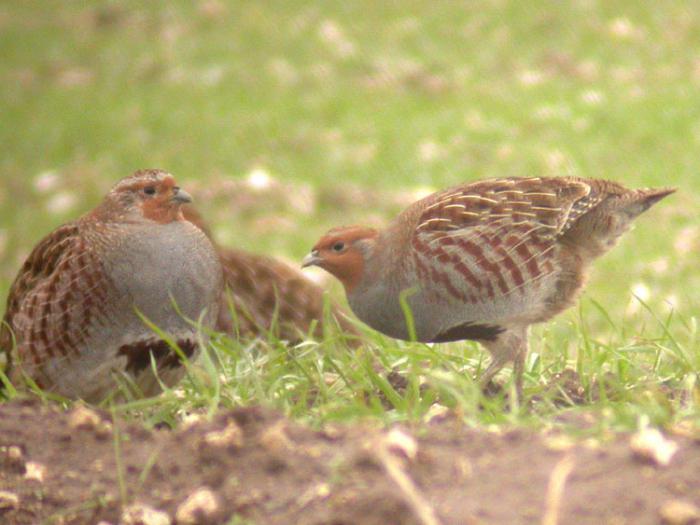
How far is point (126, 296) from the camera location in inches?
159

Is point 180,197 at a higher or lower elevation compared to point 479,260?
higher

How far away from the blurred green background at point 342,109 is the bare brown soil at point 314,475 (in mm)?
5022

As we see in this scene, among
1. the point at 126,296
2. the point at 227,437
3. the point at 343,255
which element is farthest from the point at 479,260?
the point at 227,437

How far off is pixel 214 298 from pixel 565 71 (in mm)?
8195

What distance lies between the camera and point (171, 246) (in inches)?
160

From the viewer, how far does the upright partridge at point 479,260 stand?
402 cm

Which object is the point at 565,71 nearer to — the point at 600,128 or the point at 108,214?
the point at 600,128

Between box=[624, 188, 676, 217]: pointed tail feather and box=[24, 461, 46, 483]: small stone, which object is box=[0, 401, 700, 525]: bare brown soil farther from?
box=[624, 188, 676, 217]: pointed tail feather

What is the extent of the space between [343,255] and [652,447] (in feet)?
5.47

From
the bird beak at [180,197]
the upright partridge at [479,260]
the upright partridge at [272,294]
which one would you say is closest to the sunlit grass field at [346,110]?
the upright partridge at [272,294]

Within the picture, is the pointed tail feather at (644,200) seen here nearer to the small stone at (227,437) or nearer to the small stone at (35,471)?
the small stone at (227,437)

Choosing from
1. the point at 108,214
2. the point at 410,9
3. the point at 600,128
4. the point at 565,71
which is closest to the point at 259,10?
the point at 410,9

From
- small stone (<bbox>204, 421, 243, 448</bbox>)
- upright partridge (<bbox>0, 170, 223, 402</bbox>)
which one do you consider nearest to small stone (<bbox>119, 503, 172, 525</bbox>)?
small stone (<bbox>204, 421, 243, 448</bbox>)

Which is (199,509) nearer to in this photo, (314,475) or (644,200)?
(314,475)
